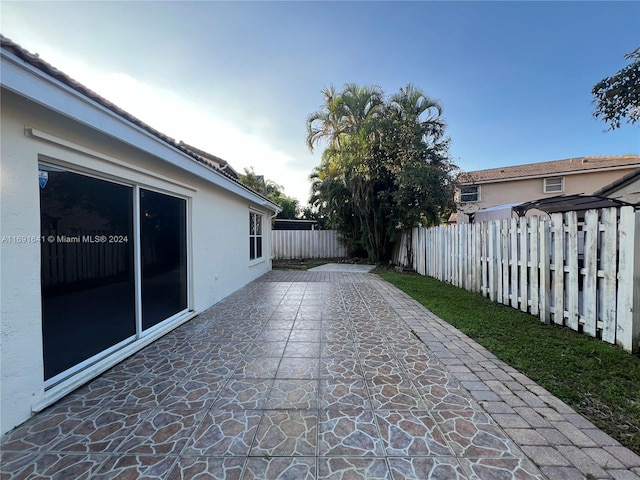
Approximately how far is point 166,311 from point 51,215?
2.47 meters

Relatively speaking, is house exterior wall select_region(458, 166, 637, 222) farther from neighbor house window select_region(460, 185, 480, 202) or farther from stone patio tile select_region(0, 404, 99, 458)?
stone patio tile select_region(0, 404, 99, 458)

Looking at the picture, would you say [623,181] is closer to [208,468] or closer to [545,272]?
[545,272]

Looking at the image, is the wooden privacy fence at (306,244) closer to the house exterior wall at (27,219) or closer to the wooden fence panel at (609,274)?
the house exterior wall at (27,219)

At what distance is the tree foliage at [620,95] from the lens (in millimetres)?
5191

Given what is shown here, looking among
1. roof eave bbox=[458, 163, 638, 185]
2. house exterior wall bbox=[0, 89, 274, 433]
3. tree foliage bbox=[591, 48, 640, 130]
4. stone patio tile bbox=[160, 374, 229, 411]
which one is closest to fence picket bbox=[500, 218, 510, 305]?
tree foliage bbox=[591, 48, 640, 130]

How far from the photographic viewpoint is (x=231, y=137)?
11.2 m

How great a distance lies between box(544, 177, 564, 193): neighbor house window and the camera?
1820 centimetres

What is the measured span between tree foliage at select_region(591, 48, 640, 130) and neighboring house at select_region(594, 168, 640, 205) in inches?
192

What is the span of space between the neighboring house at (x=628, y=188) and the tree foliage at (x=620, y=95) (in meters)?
4.89

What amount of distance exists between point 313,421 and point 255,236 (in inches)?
345

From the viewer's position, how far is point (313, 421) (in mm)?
2381

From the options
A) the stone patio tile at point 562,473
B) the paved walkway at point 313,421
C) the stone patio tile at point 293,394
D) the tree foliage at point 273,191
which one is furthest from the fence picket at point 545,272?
the tree foliage at point 273,191

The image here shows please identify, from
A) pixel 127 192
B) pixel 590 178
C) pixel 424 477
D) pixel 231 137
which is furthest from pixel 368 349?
pixel 590 178

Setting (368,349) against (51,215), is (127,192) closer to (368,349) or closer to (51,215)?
(51,215)
